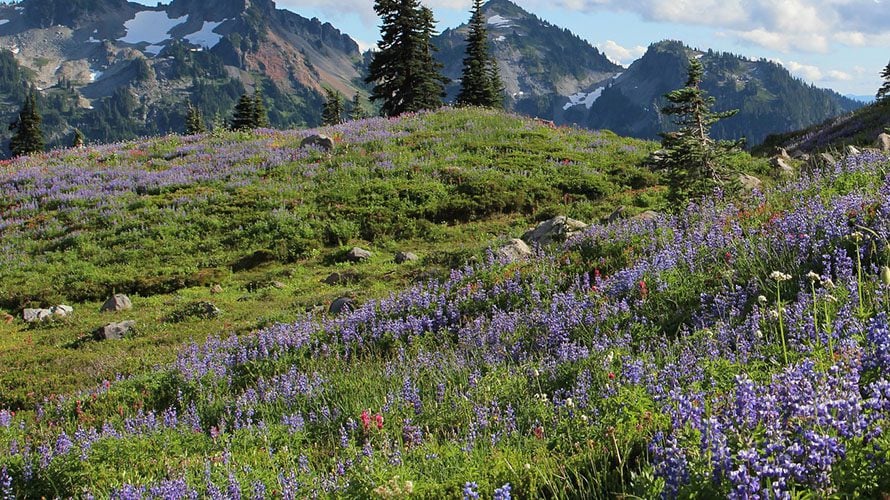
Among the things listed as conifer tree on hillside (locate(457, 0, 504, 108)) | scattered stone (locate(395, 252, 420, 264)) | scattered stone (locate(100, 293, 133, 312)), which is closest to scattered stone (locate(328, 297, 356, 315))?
scattered stone (locate(395, 252, 420, 264))

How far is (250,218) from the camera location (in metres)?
20.8

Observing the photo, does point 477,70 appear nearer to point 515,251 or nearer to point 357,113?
point 357,113

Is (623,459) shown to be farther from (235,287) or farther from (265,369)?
(235,287)

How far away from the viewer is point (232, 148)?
29.1 metres

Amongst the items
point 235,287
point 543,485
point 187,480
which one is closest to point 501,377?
point 543,485

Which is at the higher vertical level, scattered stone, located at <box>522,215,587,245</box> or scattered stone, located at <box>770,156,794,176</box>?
scattered stone, located at <box>770,156,794,176</box>

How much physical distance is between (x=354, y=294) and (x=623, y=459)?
1042 centimetres

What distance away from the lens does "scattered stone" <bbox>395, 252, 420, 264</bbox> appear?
56.3 feet

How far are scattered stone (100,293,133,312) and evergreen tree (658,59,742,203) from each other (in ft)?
A: 45.8

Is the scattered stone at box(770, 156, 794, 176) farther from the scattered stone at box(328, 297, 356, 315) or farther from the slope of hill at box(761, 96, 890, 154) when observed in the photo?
the scattered stone at box(328, 297, 356, 315)

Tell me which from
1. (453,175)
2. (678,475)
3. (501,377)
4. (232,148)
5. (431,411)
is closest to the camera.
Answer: (678,475)

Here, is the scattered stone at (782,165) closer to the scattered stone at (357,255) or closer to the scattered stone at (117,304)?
the scattered stone at (357,255)

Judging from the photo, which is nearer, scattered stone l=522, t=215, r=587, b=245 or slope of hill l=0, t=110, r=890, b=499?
slope of hill l=0, t=110, r=890, b=499

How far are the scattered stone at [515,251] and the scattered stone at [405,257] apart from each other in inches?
137
